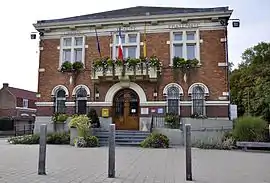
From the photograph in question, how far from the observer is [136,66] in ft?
66.1

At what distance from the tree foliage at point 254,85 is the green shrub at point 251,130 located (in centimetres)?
1425

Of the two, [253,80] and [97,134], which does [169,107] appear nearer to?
[97,134]

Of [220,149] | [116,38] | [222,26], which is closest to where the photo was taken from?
[220,149]

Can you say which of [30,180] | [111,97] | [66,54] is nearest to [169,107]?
[111,97]

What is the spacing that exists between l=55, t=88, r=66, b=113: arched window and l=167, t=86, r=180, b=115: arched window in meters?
7.33

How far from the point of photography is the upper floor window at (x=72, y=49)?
73.0 feet

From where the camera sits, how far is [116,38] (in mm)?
21797

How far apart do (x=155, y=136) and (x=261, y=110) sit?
19542mm

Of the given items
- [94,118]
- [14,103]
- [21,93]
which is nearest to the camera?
[94,118]

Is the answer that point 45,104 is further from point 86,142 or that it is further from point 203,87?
point 203,87

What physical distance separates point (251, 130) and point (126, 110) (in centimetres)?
837

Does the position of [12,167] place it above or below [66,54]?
below

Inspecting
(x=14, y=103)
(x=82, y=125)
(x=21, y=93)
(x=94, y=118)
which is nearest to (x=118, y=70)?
(x=94, y=118)

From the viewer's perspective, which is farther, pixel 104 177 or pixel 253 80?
pixel 253 80
